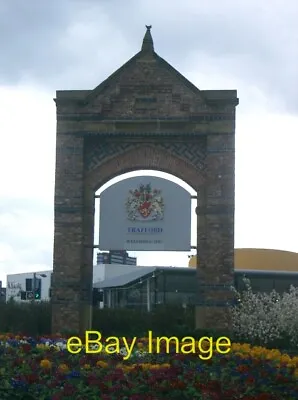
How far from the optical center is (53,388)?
10477 millimetres

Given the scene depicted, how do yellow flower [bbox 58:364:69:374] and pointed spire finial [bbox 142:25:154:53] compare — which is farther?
pointed spire finial [bbox 142:25:154:53]

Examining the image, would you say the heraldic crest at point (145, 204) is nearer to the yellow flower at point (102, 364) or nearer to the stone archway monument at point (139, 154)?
the stone archway monument at point (139, 154)

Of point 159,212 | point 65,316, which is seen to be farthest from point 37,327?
point 159,212

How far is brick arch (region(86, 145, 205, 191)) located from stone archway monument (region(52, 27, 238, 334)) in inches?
1.1

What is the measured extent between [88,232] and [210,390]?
1228cm

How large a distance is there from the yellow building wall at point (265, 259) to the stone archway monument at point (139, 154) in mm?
29176

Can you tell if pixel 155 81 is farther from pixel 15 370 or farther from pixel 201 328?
pixel 15 370

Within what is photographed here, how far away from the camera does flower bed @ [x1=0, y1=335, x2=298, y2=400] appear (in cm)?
1036

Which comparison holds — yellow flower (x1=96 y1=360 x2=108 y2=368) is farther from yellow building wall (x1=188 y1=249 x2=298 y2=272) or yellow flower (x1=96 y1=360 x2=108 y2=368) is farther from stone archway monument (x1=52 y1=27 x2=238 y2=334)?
yellow building wall (x1=188 y1=249 x2=298 y2=272)

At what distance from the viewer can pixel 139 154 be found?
2209 centimetres

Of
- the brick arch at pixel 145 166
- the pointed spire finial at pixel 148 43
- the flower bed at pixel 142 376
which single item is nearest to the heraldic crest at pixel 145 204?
the brick arch at pixel 145 166

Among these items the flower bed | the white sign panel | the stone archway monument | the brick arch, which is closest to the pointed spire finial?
the stone archway monument

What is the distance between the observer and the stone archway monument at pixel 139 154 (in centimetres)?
2155

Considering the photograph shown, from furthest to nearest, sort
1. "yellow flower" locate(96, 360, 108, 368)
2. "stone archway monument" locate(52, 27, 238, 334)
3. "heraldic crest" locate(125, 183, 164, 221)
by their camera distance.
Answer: "heraldic crest" locate(125, 183, 164, 221)
"stone archway monument" locate(52, 27, 238, 334)
"yellow flower" locate(96, 360, 108, 368)
